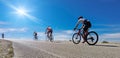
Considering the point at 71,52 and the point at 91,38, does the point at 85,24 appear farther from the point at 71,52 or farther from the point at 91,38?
the point at 71,52

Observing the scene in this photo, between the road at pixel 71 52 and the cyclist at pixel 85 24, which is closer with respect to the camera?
the road at pixel 71 52

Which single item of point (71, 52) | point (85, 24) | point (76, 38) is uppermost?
point (85, 24)

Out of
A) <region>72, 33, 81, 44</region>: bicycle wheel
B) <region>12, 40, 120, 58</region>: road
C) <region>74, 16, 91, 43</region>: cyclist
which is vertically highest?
<region>74, 16, 91, 43</region>: cyclist

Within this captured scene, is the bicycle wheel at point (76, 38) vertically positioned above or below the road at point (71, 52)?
above

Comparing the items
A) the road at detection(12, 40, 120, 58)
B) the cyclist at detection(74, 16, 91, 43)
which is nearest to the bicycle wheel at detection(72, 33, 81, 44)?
the cyclist at detection(74, 16, 91, 43)

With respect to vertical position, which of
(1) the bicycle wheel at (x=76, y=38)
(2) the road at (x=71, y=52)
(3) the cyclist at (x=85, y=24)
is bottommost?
(2) the road at (x=71, y=52)

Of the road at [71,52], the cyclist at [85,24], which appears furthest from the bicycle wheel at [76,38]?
the road at [71,52]

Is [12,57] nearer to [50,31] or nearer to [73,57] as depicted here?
[73,57]

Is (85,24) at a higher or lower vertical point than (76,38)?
higher

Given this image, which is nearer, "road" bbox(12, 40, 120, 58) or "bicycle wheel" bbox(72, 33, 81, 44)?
"road" bbox(12, 40, 120, 58)

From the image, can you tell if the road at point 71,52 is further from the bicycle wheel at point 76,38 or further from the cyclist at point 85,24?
the bicycle wheel at point 76,38

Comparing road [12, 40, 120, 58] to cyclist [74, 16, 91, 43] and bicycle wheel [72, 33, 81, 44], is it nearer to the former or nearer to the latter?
cyclist [74, 16, 91, 43]

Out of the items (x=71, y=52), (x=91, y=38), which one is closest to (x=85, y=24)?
(x=91, y=38)

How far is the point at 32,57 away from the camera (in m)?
8.92
